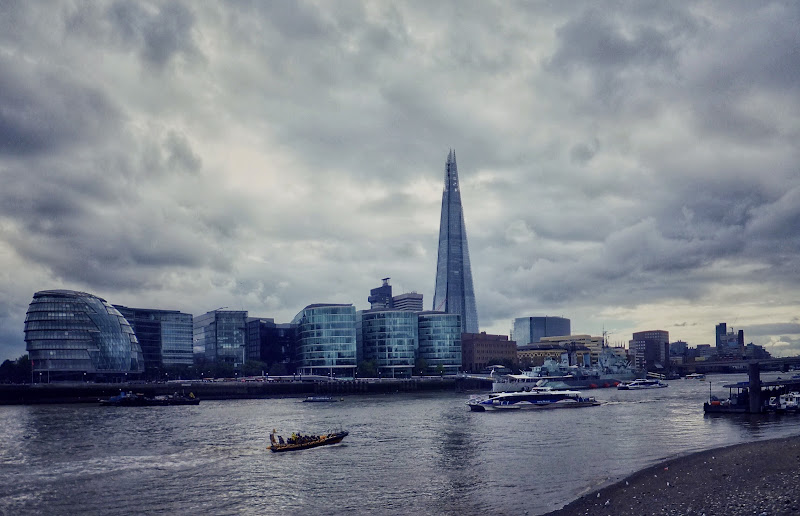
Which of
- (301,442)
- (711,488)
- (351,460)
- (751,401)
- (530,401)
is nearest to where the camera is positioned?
(711,488)

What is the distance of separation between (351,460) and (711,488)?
3503 cm

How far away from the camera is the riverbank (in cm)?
3728

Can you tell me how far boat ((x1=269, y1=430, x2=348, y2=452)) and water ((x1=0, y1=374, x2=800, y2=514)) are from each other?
6.32 ft

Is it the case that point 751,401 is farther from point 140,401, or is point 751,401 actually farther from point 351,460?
point 140,401

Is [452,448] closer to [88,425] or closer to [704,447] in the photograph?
[704,447]

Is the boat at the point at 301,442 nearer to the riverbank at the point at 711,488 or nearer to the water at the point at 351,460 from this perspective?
the water at the point at 351,460

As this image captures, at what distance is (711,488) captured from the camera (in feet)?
143

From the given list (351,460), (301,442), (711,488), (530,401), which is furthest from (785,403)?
(301,442)

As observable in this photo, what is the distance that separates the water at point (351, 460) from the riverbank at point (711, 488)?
301 cm

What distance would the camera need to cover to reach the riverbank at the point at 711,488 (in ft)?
122

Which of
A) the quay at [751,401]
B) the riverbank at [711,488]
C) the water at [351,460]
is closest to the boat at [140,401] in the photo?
the water at [351,460]

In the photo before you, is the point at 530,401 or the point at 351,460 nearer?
the point at 351,460

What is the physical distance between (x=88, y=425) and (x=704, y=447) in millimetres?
89958

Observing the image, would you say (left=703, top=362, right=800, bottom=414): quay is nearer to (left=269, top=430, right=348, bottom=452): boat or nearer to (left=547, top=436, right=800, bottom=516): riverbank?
(left=547, top=436, right=800, bottom=516): riverbank
